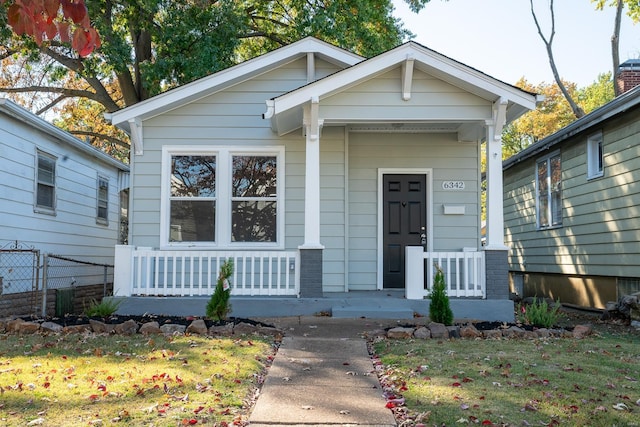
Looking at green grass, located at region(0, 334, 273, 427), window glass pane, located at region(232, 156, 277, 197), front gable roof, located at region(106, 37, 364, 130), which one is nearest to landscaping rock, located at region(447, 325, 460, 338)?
green grass, located at region(0, 334, 273, 427)

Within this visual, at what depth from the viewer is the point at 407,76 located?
8.70 m

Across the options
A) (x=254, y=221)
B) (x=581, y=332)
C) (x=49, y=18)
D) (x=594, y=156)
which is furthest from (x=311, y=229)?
(x=49, y=18)

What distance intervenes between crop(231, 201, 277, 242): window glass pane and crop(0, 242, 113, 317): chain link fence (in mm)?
2609

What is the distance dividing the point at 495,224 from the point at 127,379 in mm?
5912

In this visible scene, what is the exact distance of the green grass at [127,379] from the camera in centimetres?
404

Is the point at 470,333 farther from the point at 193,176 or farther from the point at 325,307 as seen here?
the point at 193,176

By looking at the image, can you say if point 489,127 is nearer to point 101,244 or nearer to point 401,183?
point 401,183

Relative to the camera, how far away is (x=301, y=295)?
8.94 m

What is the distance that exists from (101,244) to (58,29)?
12.4 meters

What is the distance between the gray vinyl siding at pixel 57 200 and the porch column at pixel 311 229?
189 inches

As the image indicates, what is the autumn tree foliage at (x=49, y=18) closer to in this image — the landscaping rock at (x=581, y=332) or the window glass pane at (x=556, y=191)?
the landscaping rock at (x=581, y=332)

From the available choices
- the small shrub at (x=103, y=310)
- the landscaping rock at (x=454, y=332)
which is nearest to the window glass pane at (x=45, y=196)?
the small shrub at (x=103, y=310)

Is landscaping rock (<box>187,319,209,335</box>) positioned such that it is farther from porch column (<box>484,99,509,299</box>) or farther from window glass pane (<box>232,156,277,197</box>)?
porch column (<box>484,99,509,299</box>)

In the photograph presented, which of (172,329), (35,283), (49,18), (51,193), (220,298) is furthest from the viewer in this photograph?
(51,193)
